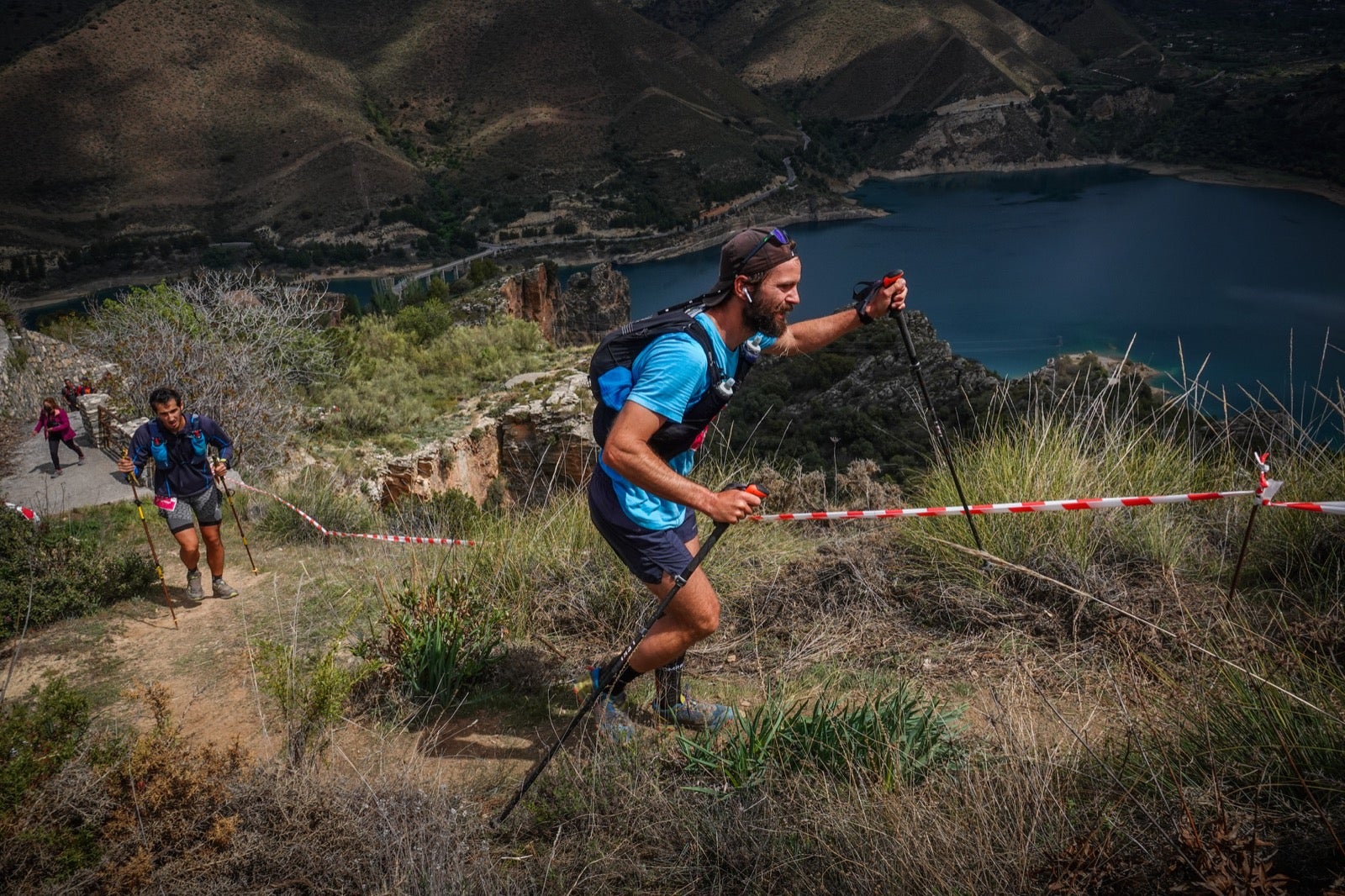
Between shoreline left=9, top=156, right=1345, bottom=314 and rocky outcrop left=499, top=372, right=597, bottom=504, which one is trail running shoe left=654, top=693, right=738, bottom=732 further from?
shoreline left=9, top=156, right=1345, bottom=314

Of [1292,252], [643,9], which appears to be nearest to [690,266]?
[1292,252]

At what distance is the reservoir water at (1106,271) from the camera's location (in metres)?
50.0

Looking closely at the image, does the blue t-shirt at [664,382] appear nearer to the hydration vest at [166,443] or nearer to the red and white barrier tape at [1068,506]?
the red and white barrier tape at [1068,506]

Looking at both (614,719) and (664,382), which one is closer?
(664,382)

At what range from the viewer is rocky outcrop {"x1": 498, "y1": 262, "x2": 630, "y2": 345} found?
3253cm

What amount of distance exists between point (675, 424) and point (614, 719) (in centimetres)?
108

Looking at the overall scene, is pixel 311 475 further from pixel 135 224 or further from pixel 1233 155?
pixel 1233 155

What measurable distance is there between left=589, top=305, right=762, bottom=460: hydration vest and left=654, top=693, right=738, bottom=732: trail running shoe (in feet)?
3.04

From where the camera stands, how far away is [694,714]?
2.92 meters

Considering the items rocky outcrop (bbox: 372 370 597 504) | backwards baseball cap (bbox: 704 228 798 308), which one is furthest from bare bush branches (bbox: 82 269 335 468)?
backwards baseball cap (bbox: 704 228 798 308)

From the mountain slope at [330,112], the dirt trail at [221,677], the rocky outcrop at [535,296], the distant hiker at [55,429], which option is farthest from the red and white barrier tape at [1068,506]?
the mountain slope at [330,112]

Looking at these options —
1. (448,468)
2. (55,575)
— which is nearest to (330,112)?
(448,468)

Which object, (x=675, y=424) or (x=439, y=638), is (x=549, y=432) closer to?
(x=439, y=638)

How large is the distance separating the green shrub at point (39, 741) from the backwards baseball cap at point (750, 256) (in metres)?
2.39
